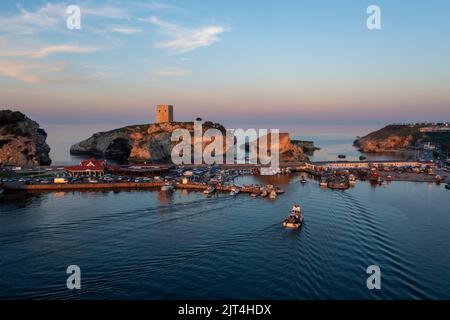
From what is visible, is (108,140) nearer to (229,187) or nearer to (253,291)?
(229,187)

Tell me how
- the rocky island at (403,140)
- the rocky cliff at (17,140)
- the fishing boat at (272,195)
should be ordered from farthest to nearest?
the rocky island at (403,140), the rocky cliff at (17,140), the fishing boat at (272,195)

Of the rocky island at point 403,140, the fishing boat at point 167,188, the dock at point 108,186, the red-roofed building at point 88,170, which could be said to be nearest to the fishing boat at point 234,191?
the dock at point 108,186

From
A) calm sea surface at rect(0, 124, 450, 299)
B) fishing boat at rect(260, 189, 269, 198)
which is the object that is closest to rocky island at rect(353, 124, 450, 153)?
fishing boat at rect(260, 189, 269, 198)

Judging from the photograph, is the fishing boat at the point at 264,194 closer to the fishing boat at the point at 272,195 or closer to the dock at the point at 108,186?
the fishing boat at the point at 272,195

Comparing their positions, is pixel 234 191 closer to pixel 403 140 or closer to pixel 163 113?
pixel 163 113

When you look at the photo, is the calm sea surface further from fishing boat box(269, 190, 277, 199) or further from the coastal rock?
the coastal rock

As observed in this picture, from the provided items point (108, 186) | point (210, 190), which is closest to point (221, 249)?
point (210, 190)
